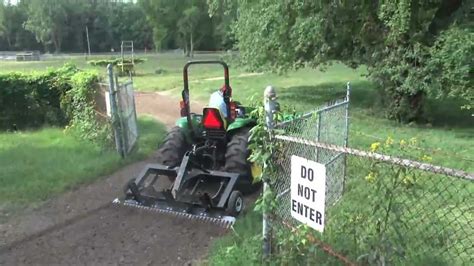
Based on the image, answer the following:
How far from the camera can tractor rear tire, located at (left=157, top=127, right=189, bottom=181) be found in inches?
286

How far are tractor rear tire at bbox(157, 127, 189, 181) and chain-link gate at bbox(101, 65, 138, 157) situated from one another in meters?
1.96

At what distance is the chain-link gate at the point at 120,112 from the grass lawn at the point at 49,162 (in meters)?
0.23

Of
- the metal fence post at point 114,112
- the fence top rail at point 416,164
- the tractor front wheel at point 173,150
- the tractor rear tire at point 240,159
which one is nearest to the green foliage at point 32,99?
the metal fence post at point 114,112

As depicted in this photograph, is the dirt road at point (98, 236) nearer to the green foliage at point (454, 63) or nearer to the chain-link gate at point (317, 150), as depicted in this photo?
the chain-link gate at point (317, 150)

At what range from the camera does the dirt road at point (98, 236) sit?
524 centimetres

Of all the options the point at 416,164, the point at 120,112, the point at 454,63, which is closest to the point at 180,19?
the point at 454,63

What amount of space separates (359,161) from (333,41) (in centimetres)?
753

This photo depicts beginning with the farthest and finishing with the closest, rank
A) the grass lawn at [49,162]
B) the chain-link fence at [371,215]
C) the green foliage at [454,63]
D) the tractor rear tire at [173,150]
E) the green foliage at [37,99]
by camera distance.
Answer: the green foliage at [37,99] < the green foliage at [454,63] < the grass lawn at [49,162] < the tractor rear tire at [173,150] < the chain-link fence at [371,215]

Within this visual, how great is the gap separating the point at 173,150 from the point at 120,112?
89.4 inches

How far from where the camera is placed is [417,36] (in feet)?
38.7

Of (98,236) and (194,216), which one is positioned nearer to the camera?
(98,236)

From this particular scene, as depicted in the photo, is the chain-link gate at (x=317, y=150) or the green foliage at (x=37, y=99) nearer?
the chain-link gate at (x=317, y=150)

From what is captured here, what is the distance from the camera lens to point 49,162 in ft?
30.1

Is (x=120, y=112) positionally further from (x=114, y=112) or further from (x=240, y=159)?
(x=240, y=159)
